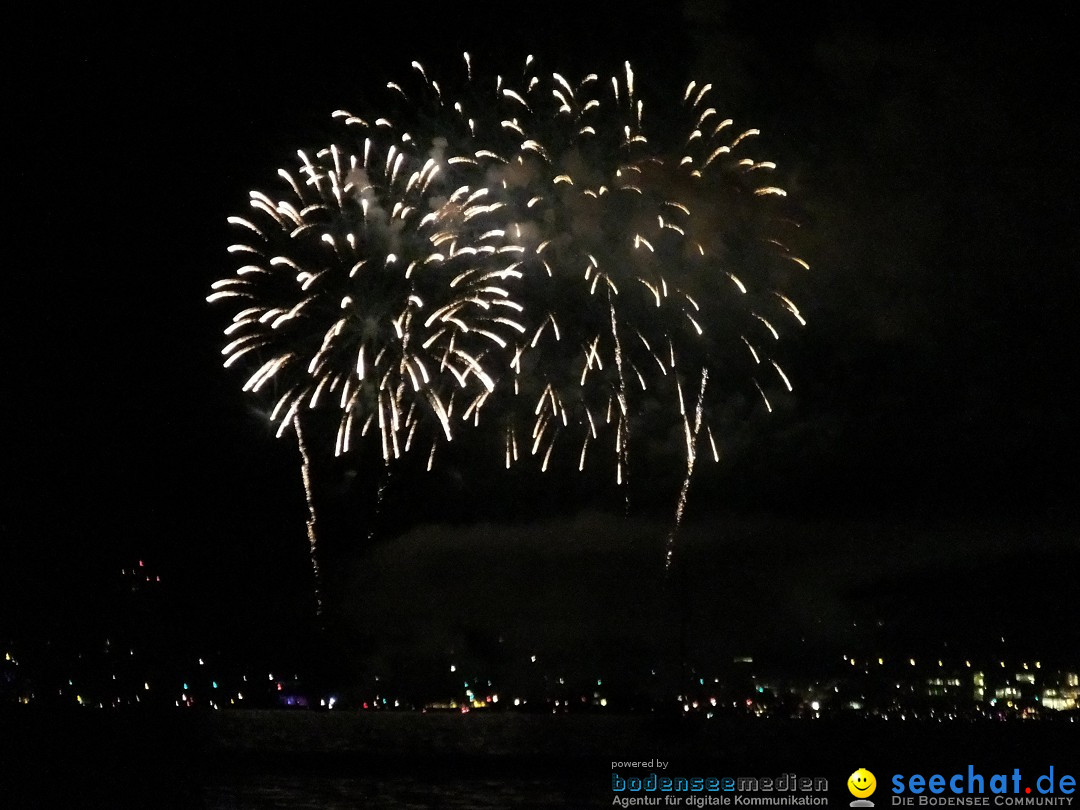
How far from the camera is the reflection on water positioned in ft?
196

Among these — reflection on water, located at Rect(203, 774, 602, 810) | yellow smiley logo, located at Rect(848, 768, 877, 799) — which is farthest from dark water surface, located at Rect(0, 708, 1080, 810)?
yellow smiley logo, located at Rect(848, 768, 877, 799)

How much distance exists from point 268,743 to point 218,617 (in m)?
28.3

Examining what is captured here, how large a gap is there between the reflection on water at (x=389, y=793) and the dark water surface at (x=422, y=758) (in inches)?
4.9

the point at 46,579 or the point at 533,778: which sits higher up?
the point at 46,579

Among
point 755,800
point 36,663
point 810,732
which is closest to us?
point 755,800

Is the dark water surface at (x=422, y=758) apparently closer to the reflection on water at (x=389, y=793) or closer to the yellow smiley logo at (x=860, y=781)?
the reflection on water at (x=389, y=793)

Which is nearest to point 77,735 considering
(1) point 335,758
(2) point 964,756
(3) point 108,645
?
(3) point 108,645

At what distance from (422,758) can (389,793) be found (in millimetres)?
46329

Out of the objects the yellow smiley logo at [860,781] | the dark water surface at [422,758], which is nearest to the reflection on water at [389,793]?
the dark water surface at [422,758]

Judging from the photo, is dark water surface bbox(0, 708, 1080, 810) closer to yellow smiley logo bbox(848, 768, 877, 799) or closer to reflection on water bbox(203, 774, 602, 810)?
reflection on water bbox(203, 774, 602, 810)

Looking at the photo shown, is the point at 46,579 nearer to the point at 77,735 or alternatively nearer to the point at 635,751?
the point at 77,735

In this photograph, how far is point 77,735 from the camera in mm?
107688

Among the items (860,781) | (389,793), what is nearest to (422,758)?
(389,793)

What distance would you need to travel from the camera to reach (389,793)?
69938mm
